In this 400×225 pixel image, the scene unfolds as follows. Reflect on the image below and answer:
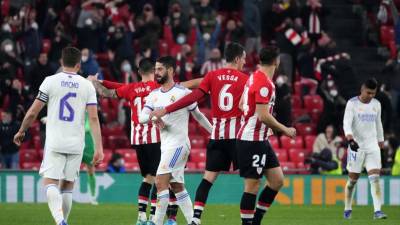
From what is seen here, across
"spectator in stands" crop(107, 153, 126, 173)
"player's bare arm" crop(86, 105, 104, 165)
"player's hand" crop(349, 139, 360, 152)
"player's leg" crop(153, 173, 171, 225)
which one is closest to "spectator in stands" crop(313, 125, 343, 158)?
"spectator in stands" crop(107, 153, 126, 173)

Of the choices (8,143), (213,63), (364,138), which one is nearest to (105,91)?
(364,138)

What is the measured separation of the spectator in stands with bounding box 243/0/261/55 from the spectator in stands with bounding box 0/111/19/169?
7.02 metres

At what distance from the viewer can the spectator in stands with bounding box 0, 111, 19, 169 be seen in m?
26.6

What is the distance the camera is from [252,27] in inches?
1199

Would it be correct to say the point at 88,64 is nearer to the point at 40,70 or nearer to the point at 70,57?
the point at 40,70

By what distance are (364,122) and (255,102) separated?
20.2 ft

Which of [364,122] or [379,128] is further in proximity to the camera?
[379,128]

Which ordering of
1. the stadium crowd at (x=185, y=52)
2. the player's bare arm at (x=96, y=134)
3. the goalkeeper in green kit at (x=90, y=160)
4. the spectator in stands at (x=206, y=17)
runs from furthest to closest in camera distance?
the spectator in stands at (x=206, y=17)
the stadium crowd at (x=185, y=52)
the goalkeeper in green kit at (x=90, y=160)
the player's bare arm at (x=96, y=134)

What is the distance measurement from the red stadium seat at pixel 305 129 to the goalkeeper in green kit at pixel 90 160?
675cm

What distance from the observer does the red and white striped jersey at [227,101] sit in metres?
15.5

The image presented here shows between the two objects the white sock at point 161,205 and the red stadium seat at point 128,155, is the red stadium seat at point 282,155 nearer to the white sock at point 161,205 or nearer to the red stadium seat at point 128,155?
the red stadium seat at point 128,155

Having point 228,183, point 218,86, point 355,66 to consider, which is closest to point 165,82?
point 218,86

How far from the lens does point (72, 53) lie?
14.3 meters

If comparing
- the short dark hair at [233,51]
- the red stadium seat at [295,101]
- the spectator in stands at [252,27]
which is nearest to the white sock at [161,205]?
the short dark hair at [233,51]
